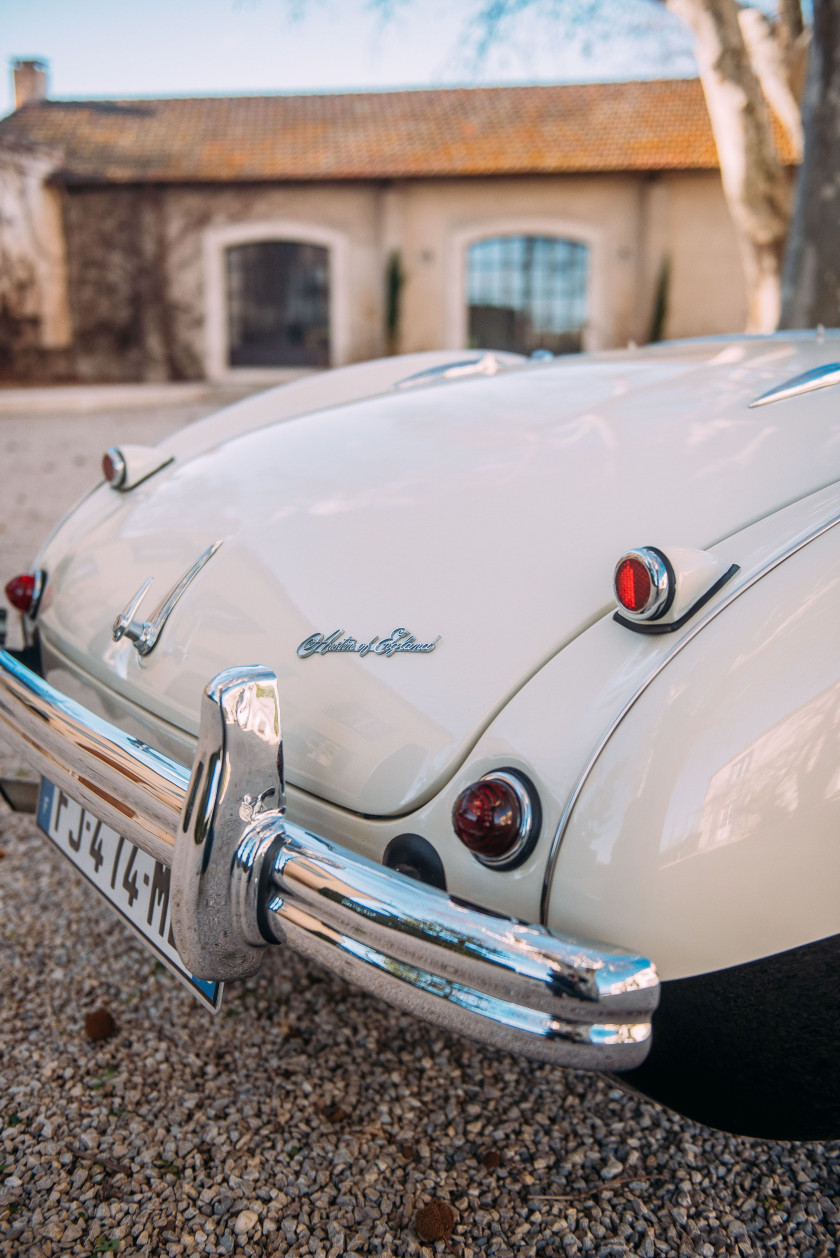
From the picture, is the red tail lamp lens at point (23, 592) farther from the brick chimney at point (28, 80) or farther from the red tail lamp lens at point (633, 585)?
the brick chimney at point (28, 80)

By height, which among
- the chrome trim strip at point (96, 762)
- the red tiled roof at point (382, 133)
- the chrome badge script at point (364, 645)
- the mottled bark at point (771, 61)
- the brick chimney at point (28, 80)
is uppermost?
the brick chimney at point (28, 80)

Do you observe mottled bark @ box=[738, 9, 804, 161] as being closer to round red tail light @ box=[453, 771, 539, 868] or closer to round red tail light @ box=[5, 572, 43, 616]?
round red tail light @ box=[5, 572, 43, 616]

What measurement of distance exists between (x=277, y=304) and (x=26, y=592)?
55.1 feet

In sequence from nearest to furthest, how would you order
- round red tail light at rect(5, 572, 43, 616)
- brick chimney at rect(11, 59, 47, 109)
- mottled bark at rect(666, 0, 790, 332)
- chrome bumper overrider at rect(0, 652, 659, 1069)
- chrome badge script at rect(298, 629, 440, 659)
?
chrome bumper overrider at rect(0, 652, 659, 1069) → chrome badge script at rect(298, 629, 440, 659) → round red tail light at rect(5, 572, 43, 616) → mottled bark at rect(666, 0, 790, 332) → brick chimney at rect(11, 59, 47, 109)

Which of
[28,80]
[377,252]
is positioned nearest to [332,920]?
[377,252]

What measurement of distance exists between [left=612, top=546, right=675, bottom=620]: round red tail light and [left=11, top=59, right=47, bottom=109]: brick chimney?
20.3 m

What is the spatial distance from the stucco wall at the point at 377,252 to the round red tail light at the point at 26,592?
1493cm

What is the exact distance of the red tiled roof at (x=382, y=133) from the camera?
15203 mm

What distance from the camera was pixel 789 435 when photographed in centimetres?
144

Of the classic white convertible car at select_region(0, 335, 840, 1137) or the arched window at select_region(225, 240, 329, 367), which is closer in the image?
the classic white convertible car at select_region(0, 335, 840, 1137)

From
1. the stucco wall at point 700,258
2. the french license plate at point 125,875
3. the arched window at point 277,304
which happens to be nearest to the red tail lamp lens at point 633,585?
the french license plate at point 125,875

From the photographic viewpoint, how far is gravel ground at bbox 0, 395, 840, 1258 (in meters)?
1.38

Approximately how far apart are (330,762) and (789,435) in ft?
2.71

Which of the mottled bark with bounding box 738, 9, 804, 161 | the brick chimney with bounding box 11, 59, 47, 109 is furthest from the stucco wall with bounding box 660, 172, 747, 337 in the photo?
the brick chimney with bounding box 11, 59, 47, 109
